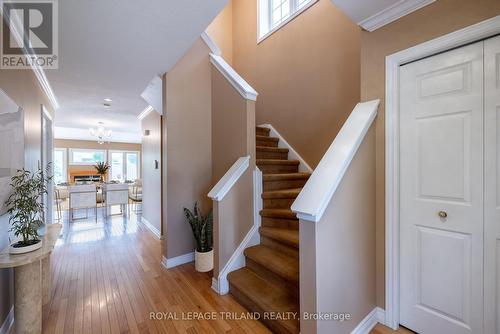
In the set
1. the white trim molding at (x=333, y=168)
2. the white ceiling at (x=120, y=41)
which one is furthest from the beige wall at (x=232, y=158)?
the white trim molding at (x=333, y=168)

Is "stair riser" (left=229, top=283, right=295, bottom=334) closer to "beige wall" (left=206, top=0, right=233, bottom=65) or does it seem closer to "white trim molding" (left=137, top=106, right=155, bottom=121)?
"white trim molding" (left=137, top=106, right=155, bottom=121)

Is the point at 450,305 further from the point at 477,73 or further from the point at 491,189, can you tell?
the point at 477,73

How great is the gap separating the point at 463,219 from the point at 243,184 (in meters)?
1.69

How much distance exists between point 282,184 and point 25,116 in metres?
2.85

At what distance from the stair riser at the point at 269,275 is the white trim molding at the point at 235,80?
66.0 inches

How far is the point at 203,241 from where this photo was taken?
8.56 ft

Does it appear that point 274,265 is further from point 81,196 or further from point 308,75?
point 81,196

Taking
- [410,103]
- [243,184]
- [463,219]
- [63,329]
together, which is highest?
[410,103]

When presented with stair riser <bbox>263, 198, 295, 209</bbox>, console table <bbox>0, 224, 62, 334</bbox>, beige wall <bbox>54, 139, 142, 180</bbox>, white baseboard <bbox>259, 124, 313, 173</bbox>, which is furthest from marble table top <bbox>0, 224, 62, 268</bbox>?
beige wall <bbox>54, 139, 142, 180</bbox>

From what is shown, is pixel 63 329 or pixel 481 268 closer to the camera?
pixel 481 268

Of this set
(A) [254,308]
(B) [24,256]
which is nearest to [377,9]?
(A) [254,308]

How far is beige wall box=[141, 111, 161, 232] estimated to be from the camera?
386 centimetres

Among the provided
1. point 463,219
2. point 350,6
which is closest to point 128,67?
point 350,6

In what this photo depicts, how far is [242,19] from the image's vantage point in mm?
4445
